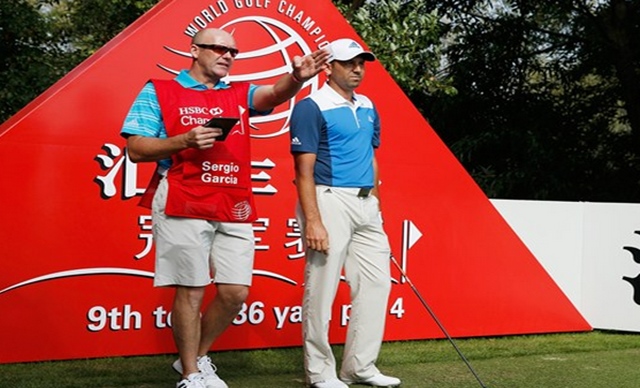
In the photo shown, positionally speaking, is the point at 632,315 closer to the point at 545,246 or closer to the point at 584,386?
the point at 545,246

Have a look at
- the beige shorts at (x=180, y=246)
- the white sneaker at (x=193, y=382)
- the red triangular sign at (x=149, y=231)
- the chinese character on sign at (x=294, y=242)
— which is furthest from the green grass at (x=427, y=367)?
the beige shorts at (x=180, y=246)

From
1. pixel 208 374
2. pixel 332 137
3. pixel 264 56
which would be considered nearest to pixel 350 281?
pixel 332 137

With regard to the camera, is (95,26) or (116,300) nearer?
(116,300)

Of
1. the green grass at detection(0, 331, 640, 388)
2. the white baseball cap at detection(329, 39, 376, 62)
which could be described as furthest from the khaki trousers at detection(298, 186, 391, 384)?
the white baseball cap at detection(329, 39, 376, 62)

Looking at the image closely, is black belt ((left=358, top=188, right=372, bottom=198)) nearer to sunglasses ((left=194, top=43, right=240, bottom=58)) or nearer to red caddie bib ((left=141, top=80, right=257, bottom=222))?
red caddie bib ((left=141, top=80, right=257, bottom=222))

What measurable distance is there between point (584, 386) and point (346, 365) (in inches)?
48.8

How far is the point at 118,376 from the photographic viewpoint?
519 centimetres

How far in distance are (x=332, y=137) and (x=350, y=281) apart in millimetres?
709

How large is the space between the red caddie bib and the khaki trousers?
0.55m

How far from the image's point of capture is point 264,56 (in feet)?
20.1

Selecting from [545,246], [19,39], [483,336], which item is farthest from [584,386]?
[19,39]

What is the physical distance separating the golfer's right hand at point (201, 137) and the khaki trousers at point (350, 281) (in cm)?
97

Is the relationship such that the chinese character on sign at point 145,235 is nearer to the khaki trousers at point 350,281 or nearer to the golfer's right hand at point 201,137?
the khaki trousers at point 350,281

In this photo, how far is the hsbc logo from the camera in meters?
4.30
